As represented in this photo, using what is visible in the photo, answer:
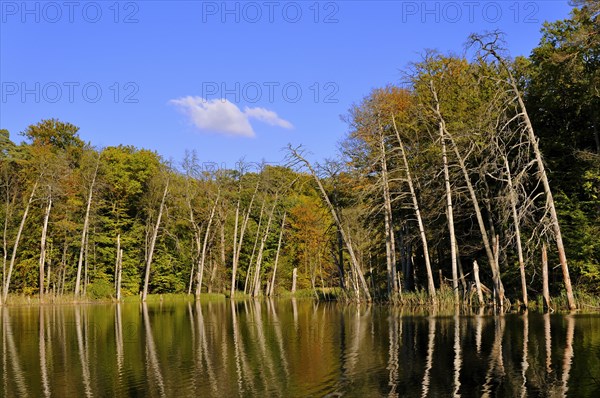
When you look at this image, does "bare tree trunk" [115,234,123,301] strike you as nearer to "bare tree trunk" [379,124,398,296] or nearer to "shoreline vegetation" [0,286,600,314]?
"shoreline vegetation" [0,286,600,314]

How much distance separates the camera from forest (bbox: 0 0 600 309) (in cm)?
2609

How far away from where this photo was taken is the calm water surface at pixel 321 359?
480 inches

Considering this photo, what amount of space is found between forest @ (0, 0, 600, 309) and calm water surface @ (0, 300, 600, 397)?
5.92 meters

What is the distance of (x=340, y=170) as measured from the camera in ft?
133

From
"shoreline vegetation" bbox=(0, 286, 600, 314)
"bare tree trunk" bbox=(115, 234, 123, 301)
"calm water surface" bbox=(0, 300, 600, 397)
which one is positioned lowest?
"calm water surface" bbox=(0, 300, 600, 397)

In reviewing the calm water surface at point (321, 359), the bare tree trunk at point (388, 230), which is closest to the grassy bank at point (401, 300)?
the bare tree trunk at point (388, 230)

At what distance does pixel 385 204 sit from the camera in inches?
1326

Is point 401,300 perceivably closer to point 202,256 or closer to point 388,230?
point 388,230

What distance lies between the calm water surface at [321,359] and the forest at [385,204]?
19.4 ft

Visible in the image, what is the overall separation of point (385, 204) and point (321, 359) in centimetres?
1871

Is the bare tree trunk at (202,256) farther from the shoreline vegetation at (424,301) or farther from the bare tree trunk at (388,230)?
the bare tree trunk at (388,230)

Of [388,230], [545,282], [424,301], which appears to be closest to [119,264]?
[388,230]

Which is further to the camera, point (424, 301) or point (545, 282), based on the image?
point (424, 301)

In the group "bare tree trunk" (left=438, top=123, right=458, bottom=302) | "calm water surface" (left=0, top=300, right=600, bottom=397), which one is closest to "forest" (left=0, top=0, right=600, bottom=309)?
"bare tree trunk" (left=438, top=123, right=458, bottom=302)
